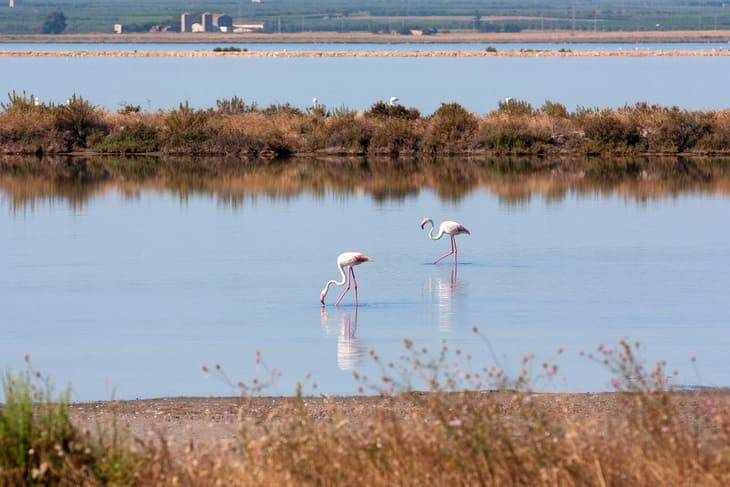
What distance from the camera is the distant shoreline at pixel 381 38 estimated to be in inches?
6722

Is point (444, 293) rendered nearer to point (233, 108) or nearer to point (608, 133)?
point (608, 133)

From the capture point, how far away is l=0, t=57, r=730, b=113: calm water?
5588cm

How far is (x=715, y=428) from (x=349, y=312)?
6305 millimetres

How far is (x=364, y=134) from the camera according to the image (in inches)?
1310

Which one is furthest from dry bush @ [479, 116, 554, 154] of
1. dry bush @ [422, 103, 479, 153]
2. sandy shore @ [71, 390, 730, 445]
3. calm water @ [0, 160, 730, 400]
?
sandy shore @ [71, 390, 730, 445]

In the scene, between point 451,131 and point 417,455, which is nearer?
point 417,455

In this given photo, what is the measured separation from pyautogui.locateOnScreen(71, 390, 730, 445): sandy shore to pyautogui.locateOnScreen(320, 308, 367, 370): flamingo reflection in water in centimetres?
166

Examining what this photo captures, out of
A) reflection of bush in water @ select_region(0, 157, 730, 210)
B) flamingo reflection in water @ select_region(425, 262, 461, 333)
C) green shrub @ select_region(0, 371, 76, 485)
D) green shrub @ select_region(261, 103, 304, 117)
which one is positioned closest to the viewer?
green shrub @ select_region(0, 371, 76, 485)

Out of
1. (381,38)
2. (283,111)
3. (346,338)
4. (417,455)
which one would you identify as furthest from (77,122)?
(381,38)

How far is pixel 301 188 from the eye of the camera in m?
26.5

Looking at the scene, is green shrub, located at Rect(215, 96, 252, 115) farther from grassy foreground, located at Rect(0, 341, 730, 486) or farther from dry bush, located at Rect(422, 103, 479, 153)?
grassy foreground, located at Rect(0, 341, 730, 486)

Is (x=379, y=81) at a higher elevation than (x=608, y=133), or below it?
higher

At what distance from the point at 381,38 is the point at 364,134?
14390 centimetres

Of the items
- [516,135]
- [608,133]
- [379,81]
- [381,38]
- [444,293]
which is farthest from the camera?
[381,38]
